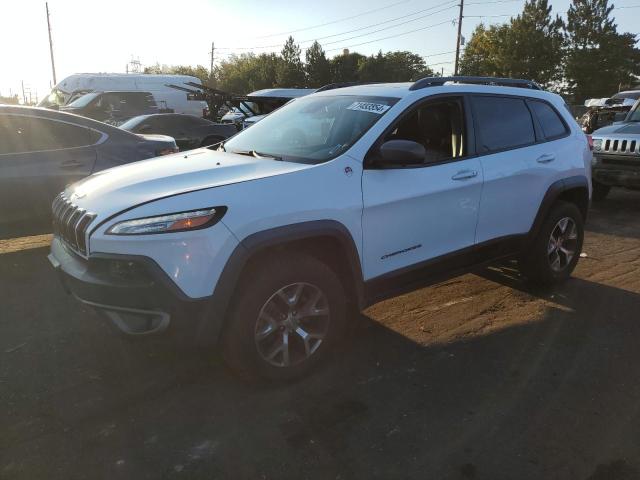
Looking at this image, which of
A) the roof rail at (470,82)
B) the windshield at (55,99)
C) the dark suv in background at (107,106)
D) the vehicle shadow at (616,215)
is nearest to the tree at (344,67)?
the windshield at (55,99)

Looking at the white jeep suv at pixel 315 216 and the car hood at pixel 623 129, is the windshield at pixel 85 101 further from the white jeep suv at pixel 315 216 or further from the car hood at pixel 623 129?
the car hood at pixel 623 129

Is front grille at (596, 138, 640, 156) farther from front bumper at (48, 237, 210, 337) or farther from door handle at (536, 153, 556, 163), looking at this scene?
front bumper at (48, 237, 210, 337)

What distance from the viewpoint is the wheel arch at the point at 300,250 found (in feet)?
8.95

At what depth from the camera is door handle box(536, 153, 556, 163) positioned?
437cm

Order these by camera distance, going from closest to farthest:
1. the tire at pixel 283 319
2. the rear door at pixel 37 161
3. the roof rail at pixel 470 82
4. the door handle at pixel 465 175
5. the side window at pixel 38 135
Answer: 1. the tire at pixel 283 319
2. the door handle at pixel 465 175
3. the roof rail at pixel 470 82
4. the rear door at pixel 37 161
5. the side window at pixel 38 135

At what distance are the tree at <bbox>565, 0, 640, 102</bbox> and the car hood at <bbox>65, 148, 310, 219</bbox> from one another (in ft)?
187

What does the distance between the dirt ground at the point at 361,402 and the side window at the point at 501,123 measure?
1.37m

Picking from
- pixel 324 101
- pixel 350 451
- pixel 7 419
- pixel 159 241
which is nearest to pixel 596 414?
pixel 350 451

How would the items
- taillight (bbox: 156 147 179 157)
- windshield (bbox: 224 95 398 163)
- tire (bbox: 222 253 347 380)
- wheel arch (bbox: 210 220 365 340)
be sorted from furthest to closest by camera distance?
1. taillight (bbox: 156 147 179 157)
2. windshield (bbox: 224 95 398 163)
3. tire (bbox: 222 253 347 380)
4. wheel arch (bbox: 210 220 365 340)

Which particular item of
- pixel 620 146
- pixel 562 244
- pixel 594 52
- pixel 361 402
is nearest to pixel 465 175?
pixel 562 244

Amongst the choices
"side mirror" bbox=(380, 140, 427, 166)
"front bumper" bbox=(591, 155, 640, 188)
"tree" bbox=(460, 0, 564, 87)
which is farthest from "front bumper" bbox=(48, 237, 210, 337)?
"tree" bbox=(460, 0, 564, 87)

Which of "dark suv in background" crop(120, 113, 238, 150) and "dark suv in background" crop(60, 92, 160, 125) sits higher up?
"dark suv in background" crop(60, 92, 160, 125)

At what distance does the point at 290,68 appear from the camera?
59.7 metres

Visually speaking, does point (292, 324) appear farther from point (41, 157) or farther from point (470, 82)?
point (41, 157)
